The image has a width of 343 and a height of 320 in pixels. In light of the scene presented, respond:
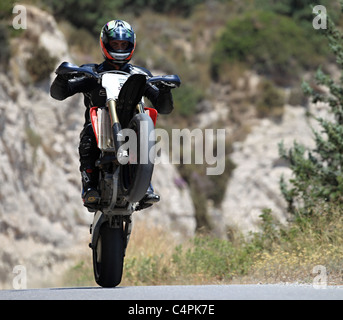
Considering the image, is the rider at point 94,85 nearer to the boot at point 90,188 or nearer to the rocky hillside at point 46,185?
the boot at point 90,188

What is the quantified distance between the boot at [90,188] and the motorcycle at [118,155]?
7 cm

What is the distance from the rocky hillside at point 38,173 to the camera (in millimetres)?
17500

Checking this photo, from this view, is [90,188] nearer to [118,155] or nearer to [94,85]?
[118,155]

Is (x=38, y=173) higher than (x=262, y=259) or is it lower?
higher

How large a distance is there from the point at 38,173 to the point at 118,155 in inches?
498

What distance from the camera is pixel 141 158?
628cm

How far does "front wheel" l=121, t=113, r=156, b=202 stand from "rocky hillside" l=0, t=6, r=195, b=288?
34.8ft

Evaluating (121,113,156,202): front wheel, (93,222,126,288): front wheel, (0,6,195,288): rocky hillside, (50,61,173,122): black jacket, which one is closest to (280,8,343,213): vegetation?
(50,61,173,122): black jacket

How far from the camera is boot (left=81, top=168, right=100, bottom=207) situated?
22.7 feet

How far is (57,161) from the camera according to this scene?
1972cm

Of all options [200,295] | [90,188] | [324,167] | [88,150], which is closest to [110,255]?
[90,188]

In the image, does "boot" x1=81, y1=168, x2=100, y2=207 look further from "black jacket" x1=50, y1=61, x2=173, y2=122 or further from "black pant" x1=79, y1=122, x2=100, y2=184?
"black jacket" x1=50, y1=61, x2=173, y2=122
